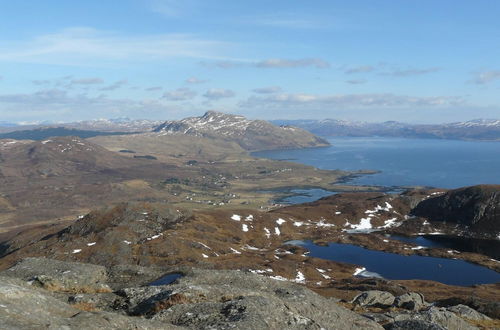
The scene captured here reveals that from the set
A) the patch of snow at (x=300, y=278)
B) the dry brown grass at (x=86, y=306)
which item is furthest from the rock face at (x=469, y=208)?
the dry brown grass at (x=86, y=306)

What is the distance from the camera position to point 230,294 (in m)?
29.5

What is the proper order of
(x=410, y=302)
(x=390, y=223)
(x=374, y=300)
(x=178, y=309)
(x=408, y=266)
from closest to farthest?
(x=178, y=309) < (x=410, y=302) < (x=374, y=300) < (x=408, y=266) < (x=390, y=223)

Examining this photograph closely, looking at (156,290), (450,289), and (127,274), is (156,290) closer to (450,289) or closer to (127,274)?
(127,274)

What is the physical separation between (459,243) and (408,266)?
41378mm

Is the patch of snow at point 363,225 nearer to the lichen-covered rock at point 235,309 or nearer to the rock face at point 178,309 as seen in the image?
the rock face at point 178,309

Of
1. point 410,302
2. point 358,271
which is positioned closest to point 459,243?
point 358,271

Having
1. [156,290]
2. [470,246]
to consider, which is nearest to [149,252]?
[156,290]

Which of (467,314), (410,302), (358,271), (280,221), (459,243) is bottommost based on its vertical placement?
(459,243)

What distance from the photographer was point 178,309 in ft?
85.1

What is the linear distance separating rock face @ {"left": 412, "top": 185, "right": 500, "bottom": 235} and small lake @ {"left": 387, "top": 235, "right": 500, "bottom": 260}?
35.5 ft

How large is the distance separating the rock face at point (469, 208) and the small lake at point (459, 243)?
10819 mm

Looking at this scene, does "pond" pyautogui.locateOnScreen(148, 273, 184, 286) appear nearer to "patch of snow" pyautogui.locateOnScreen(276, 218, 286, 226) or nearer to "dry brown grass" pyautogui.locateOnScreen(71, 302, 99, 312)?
"dry brown grass" pyautogui.locateOnScreen(71, 302, 99, 312)

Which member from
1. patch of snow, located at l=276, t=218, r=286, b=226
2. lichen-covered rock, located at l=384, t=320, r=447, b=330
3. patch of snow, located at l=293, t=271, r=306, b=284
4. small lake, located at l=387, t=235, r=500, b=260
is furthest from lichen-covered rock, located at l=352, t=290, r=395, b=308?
patch of snow, located at l=276, t=218, r=286, b=226

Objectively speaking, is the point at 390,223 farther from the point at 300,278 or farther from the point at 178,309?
the point at 178,309
